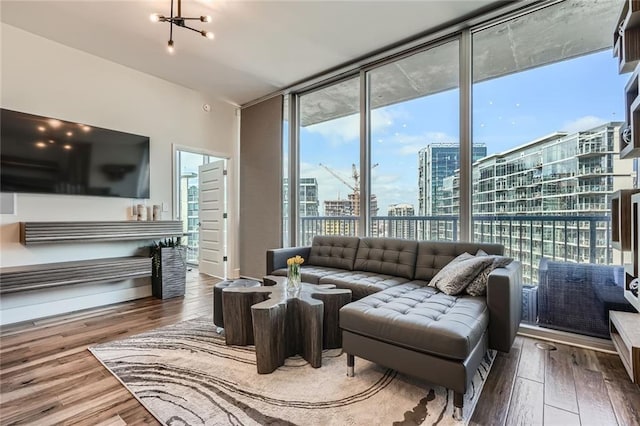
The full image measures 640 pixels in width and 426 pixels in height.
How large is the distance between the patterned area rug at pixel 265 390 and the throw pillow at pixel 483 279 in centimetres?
50

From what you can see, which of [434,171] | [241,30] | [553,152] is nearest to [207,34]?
[241,30]

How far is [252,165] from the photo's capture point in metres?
5.04

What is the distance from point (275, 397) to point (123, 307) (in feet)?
9.15

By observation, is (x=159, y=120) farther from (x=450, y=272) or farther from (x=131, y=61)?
(x=450, y=272)

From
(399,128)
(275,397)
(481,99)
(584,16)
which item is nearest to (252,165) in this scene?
(399,128)

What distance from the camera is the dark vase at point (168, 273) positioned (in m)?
3.88

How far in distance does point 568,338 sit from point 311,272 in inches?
90.0

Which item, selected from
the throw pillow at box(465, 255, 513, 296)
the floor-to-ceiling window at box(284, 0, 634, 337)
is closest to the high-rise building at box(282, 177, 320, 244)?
the floor-to-ceiling window at box(284, 0, 634, 337)

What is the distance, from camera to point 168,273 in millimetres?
3904

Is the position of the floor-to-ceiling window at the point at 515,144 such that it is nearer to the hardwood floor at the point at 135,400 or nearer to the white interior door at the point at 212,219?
the hardwood floor at the point at 135,400

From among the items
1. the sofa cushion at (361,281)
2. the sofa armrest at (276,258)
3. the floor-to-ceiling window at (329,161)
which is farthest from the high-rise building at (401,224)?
the sofa armrest at (276,258)

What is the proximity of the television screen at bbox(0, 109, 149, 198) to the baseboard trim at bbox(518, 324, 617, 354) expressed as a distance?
15.3ft

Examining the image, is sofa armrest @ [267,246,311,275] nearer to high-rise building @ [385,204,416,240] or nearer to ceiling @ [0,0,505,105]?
high-rise building @ [385,204,416,240]

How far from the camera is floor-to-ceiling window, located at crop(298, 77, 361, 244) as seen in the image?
4.15m
